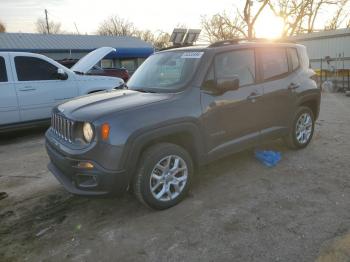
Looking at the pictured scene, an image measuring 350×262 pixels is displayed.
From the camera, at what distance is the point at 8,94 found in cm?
740

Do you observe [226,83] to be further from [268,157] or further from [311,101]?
[311,101]

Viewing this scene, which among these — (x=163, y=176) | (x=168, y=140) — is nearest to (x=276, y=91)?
(x=168, y=140)

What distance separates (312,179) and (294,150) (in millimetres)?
1303

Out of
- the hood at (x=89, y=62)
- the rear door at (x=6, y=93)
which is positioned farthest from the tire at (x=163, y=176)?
the hood at (x=89, y=62)

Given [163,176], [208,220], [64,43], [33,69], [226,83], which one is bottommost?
[208,220]

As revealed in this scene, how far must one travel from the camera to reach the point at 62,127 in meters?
4.02

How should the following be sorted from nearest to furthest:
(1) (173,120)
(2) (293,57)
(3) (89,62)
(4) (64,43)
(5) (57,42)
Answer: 1. (1) (173,120)
2. (2) (293,57)
3. (3) (89,62)
4. (5) (57,42)
5. (4) (64,43)

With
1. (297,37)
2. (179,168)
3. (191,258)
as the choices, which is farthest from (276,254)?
(297,37)

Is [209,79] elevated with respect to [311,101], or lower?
elevated

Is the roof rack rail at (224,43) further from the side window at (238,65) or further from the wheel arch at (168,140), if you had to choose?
the wheel arch at (168,140)

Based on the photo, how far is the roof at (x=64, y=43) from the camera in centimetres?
2518

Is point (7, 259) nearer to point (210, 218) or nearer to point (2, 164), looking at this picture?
point (210, 218)

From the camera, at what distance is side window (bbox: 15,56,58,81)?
25.0 ft

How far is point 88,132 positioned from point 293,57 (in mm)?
3667
